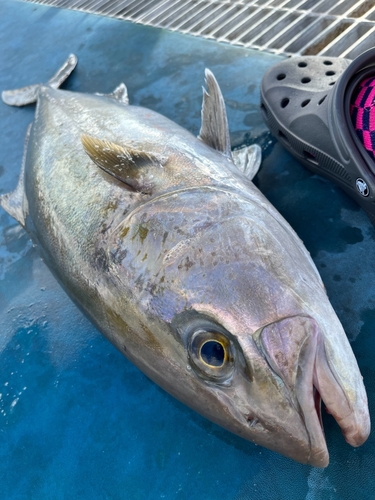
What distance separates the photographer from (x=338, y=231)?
2.05 metres

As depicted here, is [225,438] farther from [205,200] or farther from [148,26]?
[148,26]

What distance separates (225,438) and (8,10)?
538 centimetres

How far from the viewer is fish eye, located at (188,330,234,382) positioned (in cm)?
124

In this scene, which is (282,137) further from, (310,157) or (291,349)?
(291,349)

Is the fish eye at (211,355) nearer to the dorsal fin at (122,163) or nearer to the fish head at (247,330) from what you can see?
the fish head at (247,330)

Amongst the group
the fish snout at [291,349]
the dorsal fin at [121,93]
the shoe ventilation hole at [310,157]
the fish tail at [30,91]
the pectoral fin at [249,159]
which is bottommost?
the shoe ventilation hole at [310,157]

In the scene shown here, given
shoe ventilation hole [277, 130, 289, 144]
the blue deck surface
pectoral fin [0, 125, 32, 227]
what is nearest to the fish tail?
the blue deck surface

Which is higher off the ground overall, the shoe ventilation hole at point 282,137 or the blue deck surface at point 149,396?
the shoe ventilation hole at point 282,137

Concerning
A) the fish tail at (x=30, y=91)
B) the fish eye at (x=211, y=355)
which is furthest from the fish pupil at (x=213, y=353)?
the fish tail at (x=30, y=91)

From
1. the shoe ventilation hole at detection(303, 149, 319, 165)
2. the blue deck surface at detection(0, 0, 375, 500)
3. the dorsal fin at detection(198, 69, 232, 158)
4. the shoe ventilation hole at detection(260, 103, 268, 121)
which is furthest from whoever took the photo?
the shoe ventilation hole at detection(260, 103, 268, 121)

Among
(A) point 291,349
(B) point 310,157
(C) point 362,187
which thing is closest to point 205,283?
(A) point 291,349

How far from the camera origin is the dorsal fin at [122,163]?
1.70 m

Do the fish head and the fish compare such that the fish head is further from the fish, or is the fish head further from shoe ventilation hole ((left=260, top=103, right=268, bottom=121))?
shoe ventilation hole ((left=260, top=103, right=268, bottom=121))

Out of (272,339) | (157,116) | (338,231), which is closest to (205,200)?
(272,339)
